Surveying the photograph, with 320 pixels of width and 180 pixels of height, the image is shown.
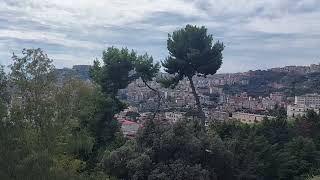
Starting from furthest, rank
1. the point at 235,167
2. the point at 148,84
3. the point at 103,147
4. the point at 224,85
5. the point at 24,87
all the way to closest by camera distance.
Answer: the point at 224,85 → the point at 148,84 → the point at 103,147 → the point at 235,167 → the point at 24,87

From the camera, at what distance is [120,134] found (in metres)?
22.6

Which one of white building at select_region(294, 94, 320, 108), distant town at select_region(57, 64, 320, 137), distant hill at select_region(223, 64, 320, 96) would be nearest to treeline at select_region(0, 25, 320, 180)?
distant town at select_region(57, 64, 320, 137)

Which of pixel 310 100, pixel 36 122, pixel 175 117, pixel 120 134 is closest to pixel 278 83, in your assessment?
pixel 310 100

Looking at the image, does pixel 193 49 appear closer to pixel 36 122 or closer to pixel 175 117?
pixel 36 122

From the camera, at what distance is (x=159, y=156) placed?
17266mm

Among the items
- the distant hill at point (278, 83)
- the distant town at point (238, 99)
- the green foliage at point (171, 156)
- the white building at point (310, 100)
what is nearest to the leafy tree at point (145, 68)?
the green foliage at point (171, 156)

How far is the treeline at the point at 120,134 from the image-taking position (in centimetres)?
1235

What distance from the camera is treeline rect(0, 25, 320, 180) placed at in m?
12.4

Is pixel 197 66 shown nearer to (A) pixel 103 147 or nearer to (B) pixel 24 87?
(A) pixel 103 147

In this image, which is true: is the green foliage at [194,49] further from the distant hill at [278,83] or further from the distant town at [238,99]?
the distant hill at [278,83]

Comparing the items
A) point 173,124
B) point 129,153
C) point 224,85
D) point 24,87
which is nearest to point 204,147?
point 173,124

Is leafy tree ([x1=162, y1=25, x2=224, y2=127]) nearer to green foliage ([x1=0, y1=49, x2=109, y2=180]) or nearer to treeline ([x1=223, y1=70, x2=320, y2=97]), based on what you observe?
green foliage ([x1=0, y1=49, x2=109, y2=180])

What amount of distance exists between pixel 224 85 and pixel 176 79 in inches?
3562

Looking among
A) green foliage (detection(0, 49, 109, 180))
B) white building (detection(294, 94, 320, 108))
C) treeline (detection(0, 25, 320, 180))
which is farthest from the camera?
white building (detection(294, 94, 320, 108))
